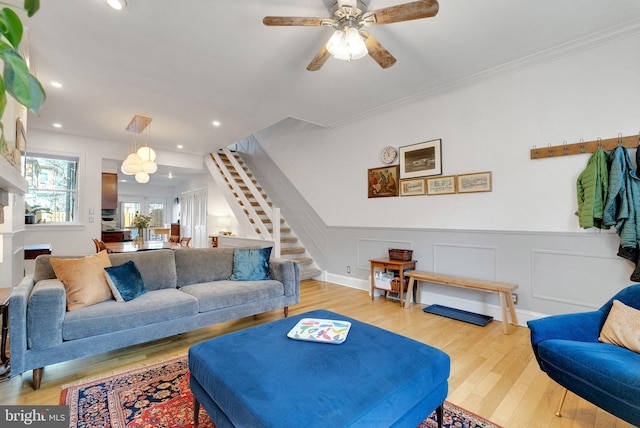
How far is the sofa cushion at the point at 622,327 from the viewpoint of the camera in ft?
5.34

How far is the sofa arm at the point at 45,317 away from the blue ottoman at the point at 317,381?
120cm

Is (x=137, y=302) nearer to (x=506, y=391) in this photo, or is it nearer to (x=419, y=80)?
(x=506, y=391)

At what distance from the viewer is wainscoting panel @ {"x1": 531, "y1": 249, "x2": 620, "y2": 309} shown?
2711mm

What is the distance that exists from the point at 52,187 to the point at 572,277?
794 centimetres

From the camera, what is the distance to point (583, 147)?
2785mm

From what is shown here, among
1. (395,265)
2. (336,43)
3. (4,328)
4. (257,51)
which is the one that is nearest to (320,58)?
(336,43)

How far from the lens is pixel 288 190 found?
6367mm

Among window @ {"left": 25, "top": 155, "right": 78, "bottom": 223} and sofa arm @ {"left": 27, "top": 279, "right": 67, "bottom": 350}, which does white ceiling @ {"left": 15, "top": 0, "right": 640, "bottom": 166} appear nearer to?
window @ {"left": 25, "top": 155, "right": 78, "bottom": 223}

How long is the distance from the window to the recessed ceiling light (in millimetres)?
4661

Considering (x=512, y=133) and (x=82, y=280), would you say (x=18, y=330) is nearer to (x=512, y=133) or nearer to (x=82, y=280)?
Result: (x=82, y=280)

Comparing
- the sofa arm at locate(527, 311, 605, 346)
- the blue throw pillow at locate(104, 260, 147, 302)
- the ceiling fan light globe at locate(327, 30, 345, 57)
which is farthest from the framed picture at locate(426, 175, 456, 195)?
the blue throw pillow at locate(104, 260, 147, 302)

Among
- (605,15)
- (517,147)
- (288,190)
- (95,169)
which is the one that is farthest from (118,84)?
(605,15)

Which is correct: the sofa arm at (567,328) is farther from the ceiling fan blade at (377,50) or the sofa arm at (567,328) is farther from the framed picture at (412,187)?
the framed picture at (412,187)

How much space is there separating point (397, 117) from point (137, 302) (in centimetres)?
384
